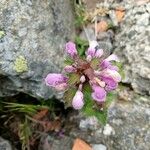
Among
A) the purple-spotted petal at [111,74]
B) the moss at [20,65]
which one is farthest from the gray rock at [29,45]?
the purple-spotted petal at [111,74]

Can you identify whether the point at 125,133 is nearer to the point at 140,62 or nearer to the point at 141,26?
the point at 140,62

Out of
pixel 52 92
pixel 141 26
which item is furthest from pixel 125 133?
pixel 141 26

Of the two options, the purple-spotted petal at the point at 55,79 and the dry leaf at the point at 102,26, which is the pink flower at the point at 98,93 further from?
the dry leaf at the point at 102,26

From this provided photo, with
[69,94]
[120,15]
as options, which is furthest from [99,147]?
[120,15]

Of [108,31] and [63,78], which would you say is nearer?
[63,78]

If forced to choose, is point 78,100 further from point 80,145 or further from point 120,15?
point 120,15

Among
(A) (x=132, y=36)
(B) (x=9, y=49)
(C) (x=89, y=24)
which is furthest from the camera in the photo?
(C) (x=89, y=24)
